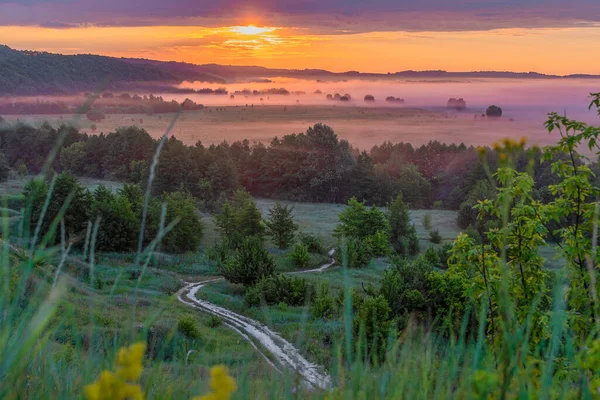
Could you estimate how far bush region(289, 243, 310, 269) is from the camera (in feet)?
129

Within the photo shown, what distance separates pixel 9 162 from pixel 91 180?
1345 centimetres

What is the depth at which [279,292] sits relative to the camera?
2827cm

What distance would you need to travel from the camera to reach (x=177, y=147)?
6925 cm

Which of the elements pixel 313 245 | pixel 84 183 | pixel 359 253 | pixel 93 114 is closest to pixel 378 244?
pixel 313 245

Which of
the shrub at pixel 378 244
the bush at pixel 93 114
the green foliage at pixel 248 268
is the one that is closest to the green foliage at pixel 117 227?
the green foliage at pixel 248 268

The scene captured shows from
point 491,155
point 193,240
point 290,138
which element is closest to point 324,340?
point 193,240

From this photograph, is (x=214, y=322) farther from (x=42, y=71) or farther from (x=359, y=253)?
(x=42, y=71)

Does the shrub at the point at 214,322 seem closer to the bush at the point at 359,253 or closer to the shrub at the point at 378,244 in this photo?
the bush at the point at 359,253

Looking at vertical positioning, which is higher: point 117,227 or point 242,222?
point 117,227

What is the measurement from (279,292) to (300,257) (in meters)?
11.3

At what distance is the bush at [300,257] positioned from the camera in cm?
3938

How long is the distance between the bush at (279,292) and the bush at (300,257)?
10009 mm

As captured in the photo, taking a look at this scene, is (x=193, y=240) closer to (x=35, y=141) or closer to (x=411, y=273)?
(x=411, y=273)

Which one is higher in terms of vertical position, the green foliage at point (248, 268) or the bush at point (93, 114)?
the bush at point (93, 114)
